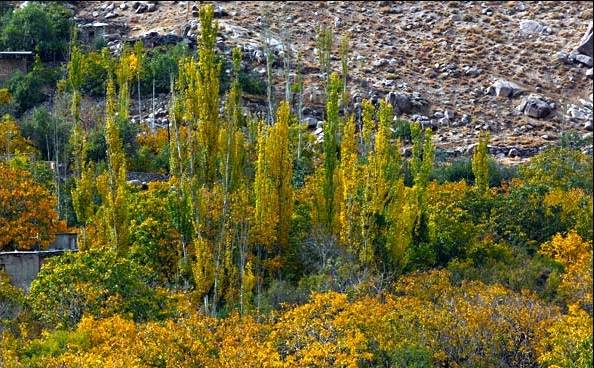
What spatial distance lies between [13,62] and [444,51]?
1604 centimetres

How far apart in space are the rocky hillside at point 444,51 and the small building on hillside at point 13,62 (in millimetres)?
3305

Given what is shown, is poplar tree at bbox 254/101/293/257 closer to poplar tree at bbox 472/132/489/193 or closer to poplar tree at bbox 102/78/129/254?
poplar tree at bbox 102/78/129/254

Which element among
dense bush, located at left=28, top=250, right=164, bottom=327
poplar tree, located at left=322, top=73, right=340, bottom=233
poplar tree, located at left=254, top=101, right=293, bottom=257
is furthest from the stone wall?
poplar tree, located at left=322, top=73, right=340, bottom=233

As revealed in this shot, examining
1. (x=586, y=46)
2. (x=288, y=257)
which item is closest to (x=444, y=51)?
(x=586, y=46)

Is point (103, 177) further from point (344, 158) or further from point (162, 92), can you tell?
point (162, 92)

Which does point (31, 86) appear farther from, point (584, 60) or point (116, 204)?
point (584, 60)

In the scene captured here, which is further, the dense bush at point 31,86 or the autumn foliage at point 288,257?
the dense bush at point 31,86

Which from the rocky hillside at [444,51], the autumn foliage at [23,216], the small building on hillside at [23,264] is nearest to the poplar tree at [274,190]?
the small building on hillside at [23,264]

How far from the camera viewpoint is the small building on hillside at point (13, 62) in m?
46.2

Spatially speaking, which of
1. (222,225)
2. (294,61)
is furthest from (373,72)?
(222,225)

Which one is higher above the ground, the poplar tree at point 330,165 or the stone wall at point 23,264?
the poplar tree at point 330,165

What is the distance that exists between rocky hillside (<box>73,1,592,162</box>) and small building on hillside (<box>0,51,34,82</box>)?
3.30 m

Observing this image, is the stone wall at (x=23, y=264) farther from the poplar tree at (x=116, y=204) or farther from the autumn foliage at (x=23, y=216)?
the poplar tree at (x=116, y=204)

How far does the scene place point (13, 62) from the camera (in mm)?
46500
